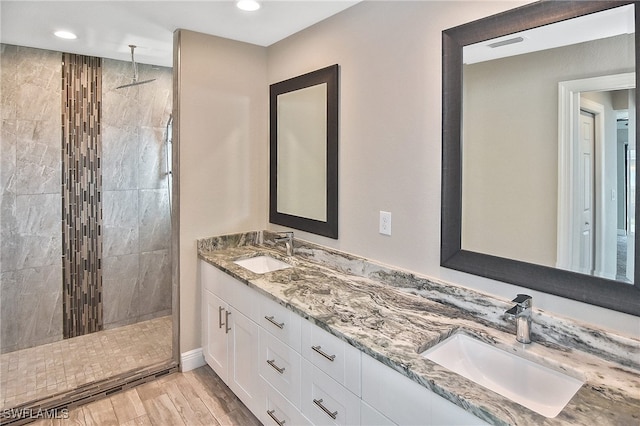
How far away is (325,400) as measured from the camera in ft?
5.06

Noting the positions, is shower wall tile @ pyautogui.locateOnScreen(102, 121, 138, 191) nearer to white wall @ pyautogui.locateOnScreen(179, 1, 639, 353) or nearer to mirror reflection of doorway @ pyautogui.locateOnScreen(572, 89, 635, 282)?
white wall @ pyautogui.locateOnScreen(179, 1, 639, 353)

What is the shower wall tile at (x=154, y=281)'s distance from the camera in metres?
3.53

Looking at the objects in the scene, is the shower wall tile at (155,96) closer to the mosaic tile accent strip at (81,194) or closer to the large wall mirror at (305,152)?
the mosaic tile accent strip at (81,194)

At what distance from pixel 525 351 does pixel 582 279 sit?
314 millimetres

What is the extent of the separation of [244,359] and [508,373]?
1.35 m

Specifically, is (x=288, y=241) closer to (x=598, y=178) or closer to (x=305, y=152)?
(x=305, y=152)

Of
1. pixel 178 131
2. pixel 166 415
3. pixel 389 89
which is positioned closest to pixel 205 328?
pixel 166 415

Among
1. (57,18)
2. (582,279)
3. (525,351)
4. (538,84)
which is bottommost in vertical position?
Result: (525,351)

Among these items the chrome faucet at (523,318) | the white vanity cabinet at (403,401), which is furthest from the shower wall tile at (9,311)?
the chrome faucet at (523,318)

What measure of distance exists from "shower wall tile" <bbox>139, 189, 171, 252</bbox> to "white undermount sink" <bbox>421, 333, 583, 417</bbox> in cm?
291

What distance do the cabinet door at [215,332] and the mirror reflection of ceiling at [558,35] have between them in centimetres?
187

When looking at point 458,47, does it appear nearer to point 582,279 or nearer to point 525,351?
point 582,279

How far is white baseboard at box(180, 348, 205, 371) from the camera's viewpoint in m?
2.65

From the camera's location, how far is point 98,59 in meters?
3.19
